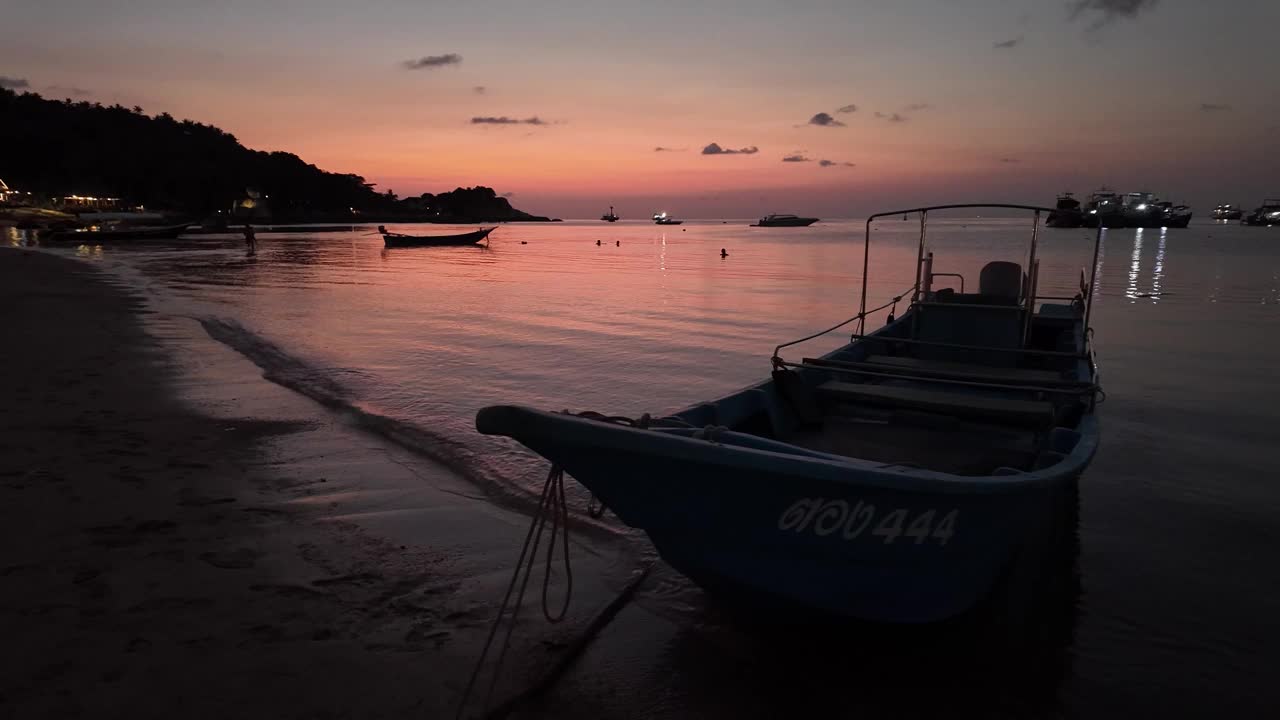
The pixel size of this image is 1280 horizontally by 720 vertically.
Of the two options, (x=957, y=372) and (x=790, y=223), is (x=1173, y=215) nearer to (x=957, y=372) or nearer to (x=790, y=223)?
(x=790, y=223)

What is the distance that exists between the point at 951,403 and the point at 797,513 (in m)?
3.46

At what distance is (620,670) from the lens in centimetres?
420

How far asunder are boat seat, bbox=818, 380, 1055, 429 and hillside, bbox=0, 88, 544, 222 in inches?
5646

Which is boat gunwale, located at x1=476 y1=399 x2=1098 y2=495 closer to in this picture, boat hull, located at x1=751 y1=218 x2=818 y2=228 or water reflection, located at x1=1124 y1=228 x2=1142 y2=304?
water reflection, located at x1=1124 y1=228 x2=1142 y2=304

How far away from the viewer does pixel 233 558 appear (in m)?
5.03

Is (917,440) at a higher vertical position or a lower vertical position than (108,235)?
lower

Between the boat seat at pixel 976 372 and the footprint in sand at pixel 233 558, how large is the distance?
20.0ft

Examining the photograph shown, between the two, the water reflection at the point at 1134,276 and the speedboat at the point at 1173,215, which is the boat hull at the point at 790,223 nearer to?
the speedboat at the point at 1173,215

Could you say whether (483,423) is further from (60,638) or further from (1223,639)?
(1223,639)

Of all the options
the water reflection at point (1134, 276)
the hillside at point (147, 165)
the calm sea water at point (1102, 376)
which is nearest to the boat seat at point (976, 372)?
the calm sea water at point (1102, 376)

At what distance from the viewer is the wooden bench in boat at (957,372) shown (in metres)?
6.86

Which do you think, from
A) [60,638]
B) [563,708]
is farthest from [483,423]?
[60,638]

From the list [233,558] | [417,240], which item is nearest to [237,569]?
[233,558]

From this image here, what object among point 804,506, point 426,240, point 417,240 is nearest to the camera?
point 804,506
